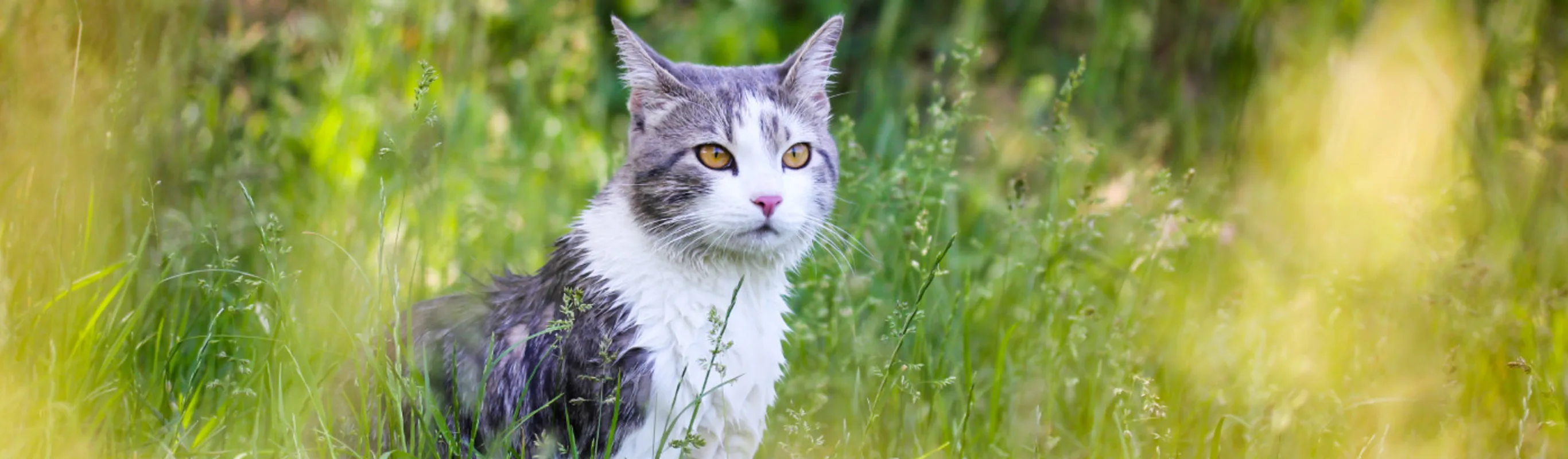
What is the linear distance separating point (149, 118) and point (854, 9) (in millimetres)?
3432

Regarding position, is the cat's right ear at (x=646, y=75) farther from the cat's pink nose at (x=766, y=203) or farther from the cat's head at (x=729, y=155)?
the cat's pink nose at (x=766, y=203)

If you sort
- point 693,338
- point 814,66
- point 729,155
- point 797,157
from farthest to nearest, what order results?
point 814,66 → point 797,157 → point 729,155 → point 693,338

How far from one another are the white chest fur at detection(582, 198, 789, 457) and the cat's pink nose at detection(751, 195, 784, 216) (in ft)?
0.50

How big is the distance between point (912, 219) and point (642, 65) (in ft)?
3.36

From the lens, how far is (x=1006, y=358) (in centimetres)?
317

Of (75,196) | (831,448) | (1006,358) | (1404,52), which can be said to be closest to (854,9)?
(1404,52)

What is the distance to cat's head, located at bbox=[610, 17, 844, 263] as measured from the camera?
252cm

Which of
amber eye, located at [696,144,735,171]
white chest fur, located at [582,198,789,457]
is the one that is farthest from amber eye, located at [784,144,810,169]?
white chest fur, located at [582,198,789,457]

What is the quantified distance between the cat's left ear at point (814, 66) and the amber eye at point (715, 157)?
0.29m

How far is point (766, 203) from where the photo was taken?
2.48 meters

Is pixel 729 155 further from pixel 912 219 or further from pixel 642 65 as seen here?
pixel 912 219

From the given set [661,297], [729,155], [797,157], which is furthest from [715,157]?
[661,297]

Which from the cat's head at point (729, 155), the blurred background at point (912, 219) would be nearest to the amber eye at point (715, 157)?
the cat's head at point (729, 155)

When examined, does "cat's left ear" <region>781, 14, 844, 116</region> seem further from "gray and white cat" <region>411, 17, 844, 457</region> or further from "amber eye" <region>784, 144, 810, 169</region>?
"amber eye" <region>784, 144, 810, 169</region>
